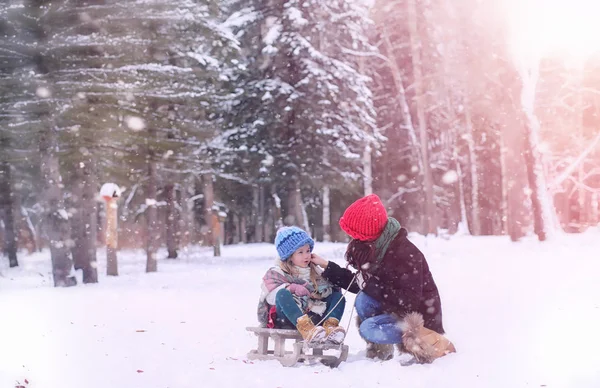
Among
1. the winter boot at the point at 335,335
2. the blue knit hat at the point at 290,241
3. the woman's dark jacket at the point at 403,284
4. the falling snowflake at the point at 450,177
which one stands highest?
the falling snowflake at the point at 450,177

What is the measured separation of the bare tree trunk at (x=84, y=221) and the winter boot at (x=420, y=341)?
453 inches

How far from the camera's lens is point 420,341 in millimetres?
5449

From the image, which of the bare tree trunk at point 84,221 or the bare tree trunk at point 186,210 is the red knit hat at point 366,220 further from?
the bare tree trunk at point 186,210

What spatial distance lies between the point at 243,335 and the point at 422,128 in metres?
20.2

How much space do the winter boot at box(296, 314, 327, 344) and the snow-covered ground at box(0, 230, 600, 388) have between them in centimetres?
30

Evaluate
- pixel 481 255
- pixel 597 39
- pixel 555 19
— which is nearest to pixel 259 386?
pixel 481 255

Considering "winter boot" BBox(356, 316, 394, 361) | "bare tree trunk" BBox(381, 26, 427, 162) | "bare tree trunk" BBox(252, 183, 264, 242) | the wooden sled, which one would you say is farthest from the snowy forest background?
"winter boot" BBox(356, 316, 394, 361)

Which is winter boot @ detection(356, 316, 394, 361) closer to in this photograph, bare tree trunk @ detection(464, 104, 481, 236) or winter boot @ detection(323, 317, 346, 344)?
winter boot @ detection(323, 317, 346, 344)

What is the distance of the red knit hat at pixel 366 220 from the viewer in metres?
5.66

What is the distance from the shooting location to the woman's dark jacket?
5.53m

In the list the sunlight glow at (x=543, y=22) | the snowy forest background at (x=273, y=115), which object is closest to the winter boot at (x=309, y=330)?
the snowy forest background at (x=273, y=115)

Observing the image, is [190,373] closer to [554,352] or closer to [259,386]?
[259,386]

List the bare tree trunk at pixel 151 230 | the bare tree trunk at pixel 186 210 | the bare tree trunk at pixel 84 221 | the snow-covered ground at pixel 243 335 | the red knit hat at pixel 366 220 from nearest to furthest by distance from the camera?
1. the snow-covered ground at pixel 243 335
2. the red knit hat at pixel 366 220
3. the bare tree trunk at pixel 84 221
4. the bare tree trunk at pixel 151 230
5. the bare tree trunk at pixel 186 210

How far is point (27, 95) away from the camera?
14.3 metres
